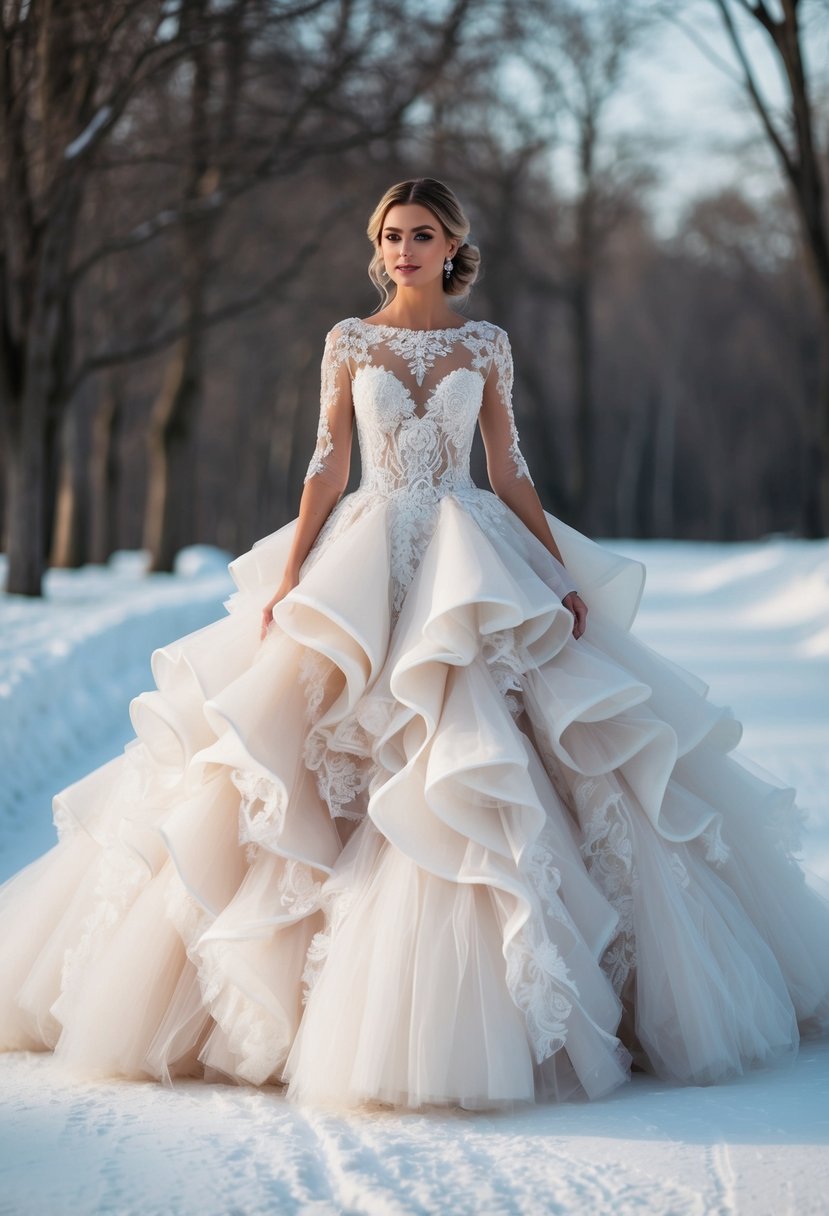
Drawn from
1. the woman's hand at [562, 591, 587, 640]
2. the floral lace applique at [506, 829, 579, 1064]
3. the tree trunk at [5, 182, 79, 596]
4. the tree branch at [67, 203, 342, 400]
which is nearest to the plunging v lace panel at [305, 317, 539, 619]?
the woman's hand at [562, 591, 587, 640]

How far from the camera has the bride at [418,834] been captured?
344 centimetres

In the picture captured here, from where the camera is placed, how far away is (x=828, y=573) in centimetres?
1750

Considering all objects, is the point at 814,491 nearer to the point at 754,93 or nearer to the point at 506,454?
the point at 754,93

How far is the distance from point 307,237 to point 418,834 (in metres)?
24.8

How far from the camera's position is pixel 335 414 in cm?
446

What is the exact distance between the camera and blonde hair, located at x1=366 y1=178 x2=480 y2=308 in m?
4.44

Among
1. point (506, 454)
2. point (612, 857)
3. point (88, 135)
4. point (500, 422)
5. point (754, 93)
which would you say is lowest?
point (612, 857)

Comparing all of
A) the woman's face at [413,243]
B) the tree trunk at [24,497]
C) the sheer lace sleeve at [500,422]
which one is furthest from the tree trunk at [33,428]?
the sheer lace sleeve at [500,422]

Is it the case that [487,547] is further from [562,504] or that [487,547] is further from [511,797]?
[562,504]

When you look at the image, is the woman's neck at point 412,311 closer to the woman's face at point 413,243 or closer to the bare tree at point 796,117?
the woman's face at point 413,243

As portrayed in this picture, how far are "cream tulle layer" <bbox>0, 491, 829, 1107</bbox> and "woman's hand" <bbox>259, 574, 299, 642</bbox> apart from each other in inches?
1.8

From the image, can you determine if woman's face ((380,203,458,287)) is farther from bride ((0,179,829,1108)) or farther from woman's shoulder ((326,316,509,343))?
woman's shoulder ((326,316,509,343))

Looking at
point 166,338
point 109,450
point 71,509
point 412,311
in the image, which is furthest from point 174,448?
point 412,311

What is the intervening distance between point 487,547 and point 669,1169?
68.3 inches
